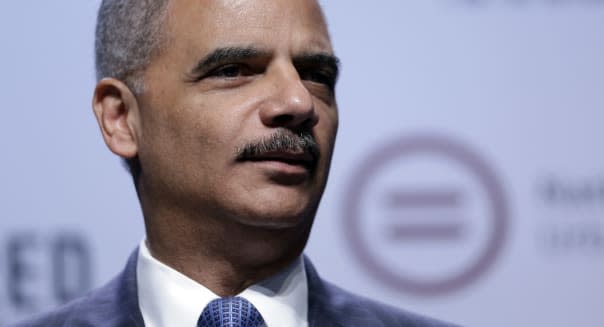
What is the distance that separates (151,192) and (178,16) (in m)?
0.29

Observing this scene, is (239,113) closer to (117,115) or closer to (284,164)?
(284,164)

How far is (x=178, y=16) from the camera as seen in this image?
1.59 meters

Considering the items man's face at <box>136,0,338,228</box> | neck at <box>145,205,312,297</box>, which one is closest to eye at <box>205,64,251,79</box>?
man's face at <box>136,0,338,228</box>

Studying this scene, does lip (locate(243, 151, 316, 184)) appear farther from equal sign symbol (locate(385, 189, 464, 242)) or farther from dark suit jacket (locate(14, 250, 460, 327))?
equal sign symbol (locate(385, 189, 464, 242))

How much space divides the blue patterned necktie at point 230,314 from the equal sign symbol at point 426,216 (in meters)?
1.01

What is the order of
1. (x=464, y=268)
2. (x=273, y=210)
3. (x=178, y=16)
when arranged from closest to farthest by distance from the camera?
(x=273, y=210)
(x=178, y=16)
(x=464, y=268)

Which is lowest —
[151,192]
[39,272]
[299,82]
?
[39,272]

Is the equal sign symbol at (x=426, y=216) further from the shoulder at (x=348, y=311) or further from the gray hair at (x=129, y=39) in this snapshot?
the gray hair at (x=129, y=39)

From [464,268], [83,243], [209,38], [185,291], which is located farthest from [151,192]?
[464,268]

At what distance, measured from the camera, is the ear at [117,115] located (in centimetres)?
167

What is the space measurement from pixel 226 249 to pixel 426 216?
1.02m

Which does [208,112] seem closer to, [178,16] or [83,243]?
[178,16]

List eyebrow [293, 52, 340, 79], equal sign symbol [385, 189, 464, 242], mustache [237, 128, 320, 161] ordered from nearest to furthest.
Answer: mustache [237, 128, 320, 161], eyebrow [293, 52, 340, 79], equal sign symbol [385, 189, 464, 242]

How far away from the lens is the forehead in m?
1.54
